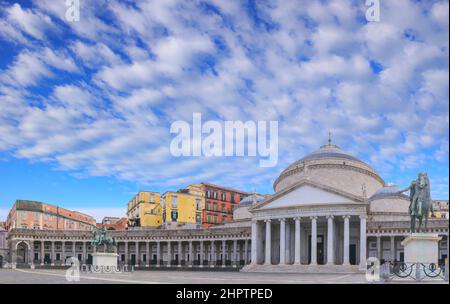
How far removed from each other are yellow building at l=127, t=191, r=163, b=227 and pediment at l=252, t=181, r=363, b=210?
40.0 meters

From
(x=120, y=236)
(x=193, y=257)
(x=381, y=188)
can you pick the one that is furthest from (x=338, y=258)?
(x=120, y=236)

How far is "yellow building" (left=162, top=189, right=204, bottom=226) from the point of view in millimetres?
95625

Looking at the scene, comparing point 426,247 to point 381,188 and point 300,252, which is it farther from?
point 381,188

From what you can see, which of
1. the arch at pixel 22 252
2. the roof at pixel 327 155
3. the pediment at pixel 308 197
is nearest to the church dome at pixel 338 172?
the roof at pixel 327 155

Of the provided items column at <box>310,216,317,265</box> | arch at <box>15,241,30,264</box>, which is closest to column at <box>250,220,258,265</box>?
column at <box>310,216,317,265</box>

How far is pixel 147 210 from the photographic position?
103188mm

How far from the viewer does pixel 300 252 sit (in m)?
65.4

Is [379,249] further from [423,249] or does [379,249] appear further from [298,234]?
[423,249]

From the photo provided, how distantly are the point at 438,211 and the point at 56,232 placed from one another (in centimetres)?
7032

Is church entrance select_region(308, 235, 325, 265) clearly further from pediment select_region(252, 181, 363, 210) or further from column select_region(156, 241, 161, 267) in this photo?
column select_region(156, 241, 161, 267)

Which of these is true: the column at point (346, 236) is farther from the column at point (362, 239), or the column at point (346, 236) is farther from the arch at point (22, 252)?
the arch at point (22, 252)

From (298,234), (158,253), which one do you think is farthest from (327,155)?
(158,253)

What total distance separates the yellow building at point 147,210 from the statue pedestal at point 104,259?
163 ft
